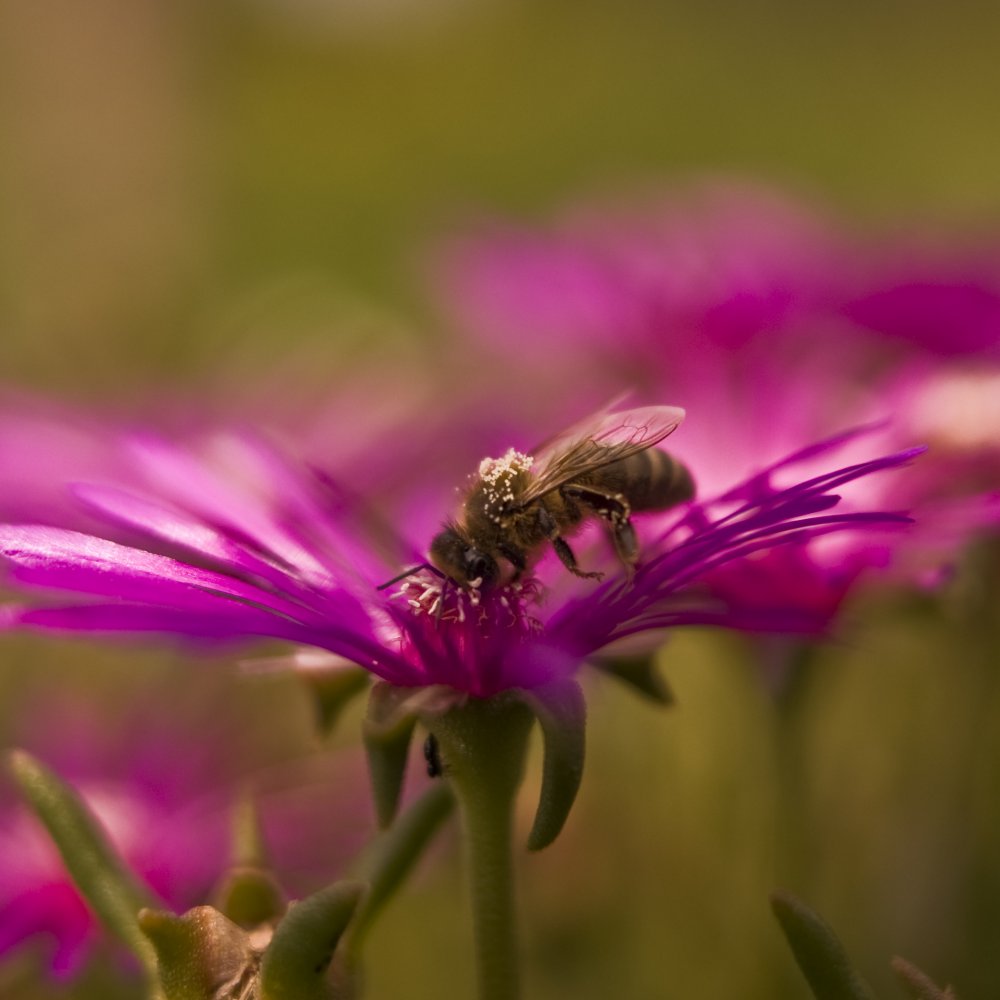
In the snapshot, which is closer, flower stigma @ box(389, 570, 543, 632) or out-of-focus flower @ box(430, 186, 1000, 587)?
flower stigma @ box(389, 570, 543, 632)

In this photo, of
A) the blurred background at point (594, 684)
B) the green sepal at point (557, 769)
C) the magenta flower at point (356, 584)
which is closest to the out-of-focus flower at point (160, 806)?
the blurred background at point (594, 684)

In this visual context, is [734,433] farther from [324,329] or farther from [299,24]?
[299,24]

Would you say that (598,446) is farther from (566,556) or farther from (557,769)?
(557,769)

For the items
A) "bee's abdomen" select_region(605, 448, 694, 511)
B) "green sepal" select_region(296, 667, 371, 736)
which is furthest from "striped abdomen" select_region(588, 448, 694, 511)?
"green sepal" select_region(296, 667, 371, 736)

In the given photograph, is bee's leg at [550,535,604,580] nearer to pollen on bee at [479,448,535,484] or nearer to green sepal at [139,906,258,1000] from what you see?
pollen on bee at [479,448,535,484]

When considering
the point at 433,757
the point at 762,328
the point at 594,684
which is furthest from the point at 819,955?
the point at 762,328

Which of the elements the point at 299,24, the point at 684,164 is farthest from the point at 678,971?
the point at 299,24
